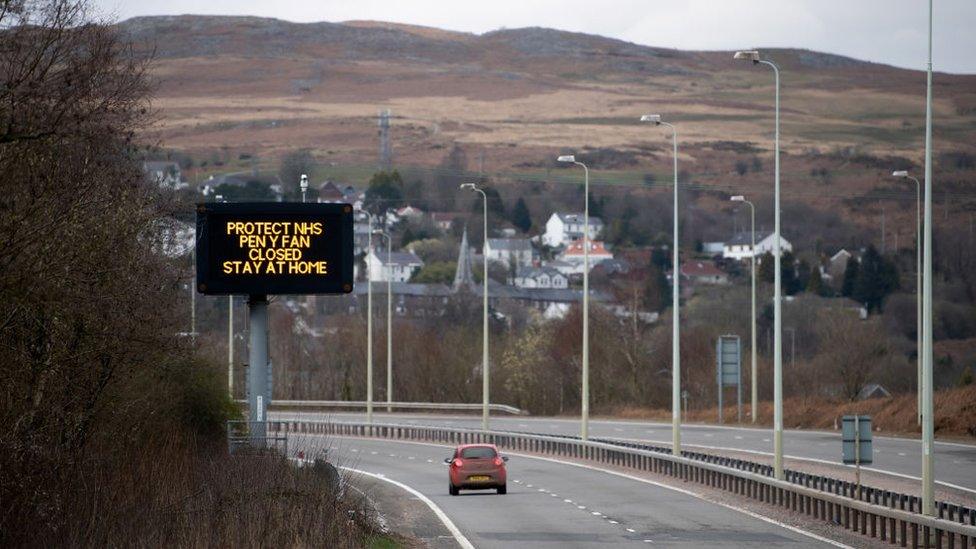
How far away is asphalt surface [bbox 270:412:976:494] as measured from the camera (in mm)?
45031

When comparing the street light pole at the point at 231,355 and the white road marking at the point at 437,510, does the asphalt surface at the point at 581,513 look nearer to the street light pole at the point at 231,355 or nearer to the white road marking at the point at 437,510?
the white road marking at the point at 437,510

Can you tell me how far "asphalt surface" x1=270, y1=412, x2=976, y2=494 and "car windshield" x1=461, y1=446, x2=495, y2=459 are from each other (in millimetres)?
8674

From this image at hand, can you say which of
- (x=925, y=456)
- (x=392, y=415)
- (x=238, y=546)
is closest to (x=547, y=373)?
(x=392, y=415)

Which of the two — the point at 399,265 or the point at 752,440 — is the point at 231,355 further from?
the point at 399,265

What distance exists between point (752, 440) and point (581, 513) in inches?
1081

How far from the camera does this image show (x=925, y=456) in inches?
1027

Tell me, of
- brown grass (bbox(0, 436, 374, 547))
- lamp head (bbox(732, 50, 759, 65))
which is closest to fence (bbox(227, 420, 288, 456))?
brown grass (bbox(0, 436, 374, 547))

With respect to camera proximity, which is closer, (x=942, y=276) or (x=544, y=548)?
(x=544, y=548)

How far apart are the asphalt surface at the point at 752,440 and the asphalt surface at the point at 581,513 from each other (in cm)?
642

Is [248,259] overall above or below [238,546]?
above

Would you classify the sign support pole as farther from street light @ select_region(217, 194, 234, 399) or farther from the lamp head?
the lamp head

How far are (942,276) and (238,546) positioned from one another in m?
116

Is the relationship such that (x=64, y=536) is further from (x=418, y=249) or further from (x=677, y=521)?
(x=418, y=249)

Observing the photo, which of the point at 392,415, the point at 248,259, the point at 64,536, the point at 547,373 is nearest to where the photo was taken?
the point at 64,536
